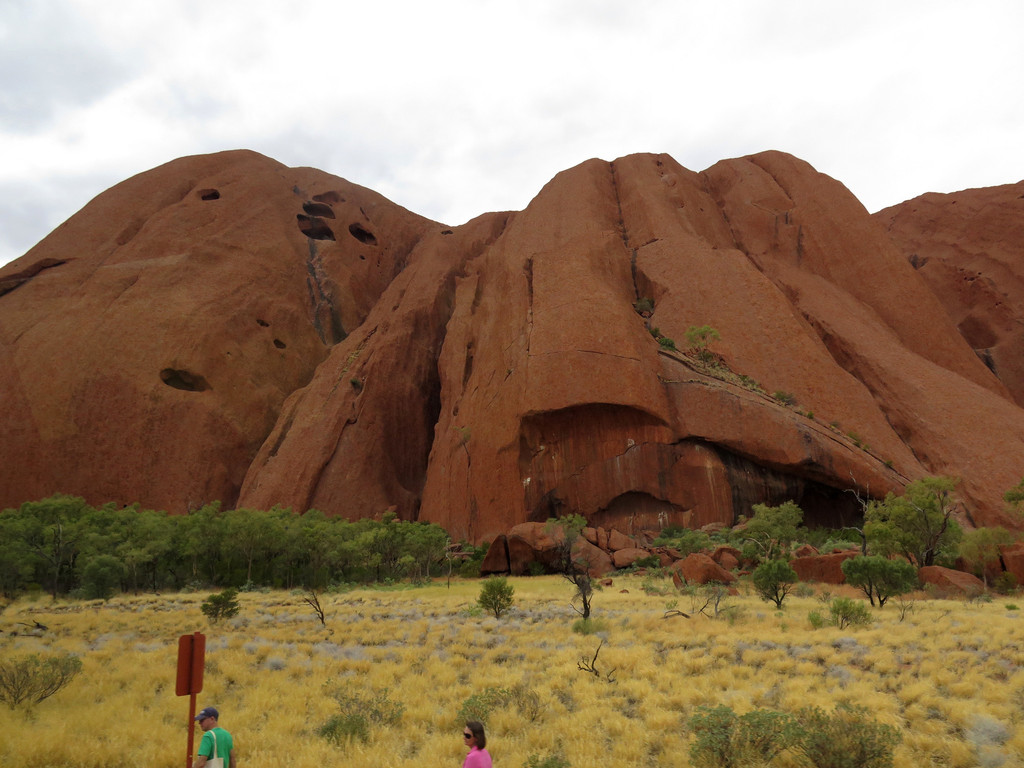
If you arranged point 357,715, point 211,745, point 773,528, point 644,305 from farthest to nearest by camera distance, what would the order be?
point 644,305 → point 773,528 → point 357,715 → point 211,745

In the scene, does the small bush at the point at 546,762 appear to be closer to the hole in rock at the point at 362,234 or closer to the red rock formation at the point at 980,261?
the red rock formation at the point at 980,261

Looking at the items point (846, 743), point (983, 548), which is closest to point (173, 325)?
point (983, 548)

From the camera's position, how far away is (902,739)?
24.8ft

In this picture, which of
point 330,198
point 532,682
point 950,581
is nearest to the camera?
point 532,682

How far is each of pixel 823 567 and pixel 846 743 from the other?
20.8 meters

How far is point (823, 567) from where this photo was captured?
25172 millimetres

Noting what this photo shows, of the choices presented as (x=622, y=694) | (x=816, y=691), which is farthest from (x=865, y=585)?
(x=622, y=694)

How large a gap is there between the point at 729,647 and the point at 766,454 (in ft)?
89.7

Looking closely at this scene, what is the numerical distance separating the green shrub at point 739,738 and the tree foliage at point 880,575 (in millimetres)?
13830

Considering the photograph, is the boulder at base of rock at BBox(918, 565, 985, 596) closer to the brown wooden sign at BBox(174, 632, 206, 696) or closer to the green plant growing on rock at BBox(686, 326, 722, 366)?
the green plant growing on rock at BBox(686, 326, 722, 366)

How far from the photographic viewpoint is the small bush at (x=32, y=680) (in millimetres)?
9586

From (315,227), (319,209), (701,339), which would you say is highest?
(319,209)

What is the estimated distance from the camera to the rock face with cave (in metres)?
39.7

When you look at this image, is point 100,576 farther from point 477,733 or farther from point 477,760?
point 477,760
